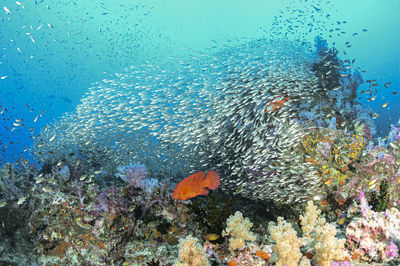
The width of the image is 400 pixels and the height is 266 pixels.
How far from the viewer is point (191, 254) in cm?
318

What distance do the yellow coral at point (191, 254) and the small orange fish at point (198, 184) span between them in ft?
2.84

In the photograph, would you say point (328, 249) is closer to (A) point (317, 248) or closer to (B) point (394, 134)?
(A) point (317, 248)

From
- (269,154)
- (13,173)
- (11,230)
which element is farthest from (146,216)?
(13,173)

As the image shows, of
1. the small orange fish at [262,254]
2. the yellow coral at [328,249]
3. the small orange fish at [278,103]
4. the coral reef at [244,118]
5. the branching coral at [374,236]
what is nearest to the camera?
the yellow coral at [328,249]

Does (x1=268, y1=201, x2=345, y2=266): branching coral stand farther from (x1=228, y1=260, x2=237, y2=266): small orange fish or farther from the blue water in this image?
the blue water

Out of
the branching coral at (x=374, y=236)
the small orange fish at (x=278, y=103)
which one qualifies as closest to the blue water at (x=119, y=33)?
the small orange fish at (x=278, y=103)

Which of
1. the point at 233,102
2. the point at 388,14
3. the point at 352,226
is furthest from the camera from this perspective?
the point at 388,14

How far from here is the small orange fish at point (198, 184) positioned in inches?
151

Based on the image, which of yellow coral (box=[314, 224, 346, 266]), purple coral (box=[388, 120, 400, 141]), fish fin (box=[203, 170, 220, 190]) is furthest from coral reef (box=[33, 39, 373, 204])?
yellow coral (box=[314, 224, 346, 266])

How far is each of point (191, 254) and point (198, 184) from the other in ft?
3.54

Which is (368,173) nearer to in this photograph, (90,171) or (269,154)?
(269,154)

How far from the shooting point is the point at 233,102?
247 inches

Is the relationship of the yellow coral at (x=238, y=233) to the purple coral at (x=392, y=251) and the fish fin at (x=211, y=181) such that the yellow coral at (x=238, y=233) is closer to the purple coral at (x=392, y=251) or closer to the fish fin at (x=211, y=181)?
the fish fin at (x=211, y=181)

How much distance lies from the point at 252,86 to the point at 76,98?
9021 cm
